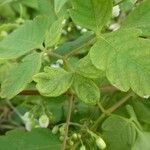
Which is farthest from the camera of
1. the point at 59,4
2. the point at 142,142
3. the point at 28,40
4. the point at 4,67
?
the point at 4,67

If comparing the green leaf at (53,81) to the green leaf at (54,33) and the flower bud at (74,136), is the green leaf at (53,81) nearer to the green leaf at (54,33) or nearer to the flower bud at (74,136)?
the green leaf at (54,33)

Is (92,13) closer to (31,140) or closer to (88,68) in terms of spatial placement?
(88,68)

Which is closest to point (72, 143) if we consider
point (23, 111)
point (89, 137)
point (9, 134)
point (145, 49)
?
point (89, 137)

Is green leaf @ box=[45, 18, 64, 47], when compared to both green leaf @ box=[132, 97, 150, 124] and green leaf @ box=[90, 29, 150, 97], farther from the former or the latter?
green leaf @ box=[132, 97, 150, 124]

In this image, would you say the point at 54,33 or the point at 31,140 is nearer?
the point at 54,33

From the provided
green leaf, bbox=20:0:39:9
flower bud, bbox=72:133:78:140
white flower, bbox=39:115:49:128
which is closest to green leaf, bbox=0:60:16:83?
white flower, bbox=39:115:49:128

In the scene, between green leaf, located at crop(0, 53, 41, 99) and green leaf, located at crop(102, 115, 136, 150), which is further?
green leaf, located at crop(102, 115, 136, 150)

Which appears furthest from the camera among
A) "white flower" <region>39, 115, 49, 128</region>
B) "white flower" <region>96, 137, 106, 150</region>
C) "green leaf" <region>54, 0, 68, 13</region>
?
"white flower" <region>39, 115, 49, 128</region>

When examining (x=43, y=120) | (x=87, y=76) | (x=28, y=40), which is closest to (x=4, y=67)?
(x=43, y=120)

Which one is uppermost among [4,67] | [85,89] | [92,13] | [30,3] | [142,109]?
[92,13]

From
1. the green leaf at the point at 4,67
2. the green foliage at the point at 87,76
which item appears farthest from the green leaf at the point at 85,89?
the green leaf at the point at 4,67
